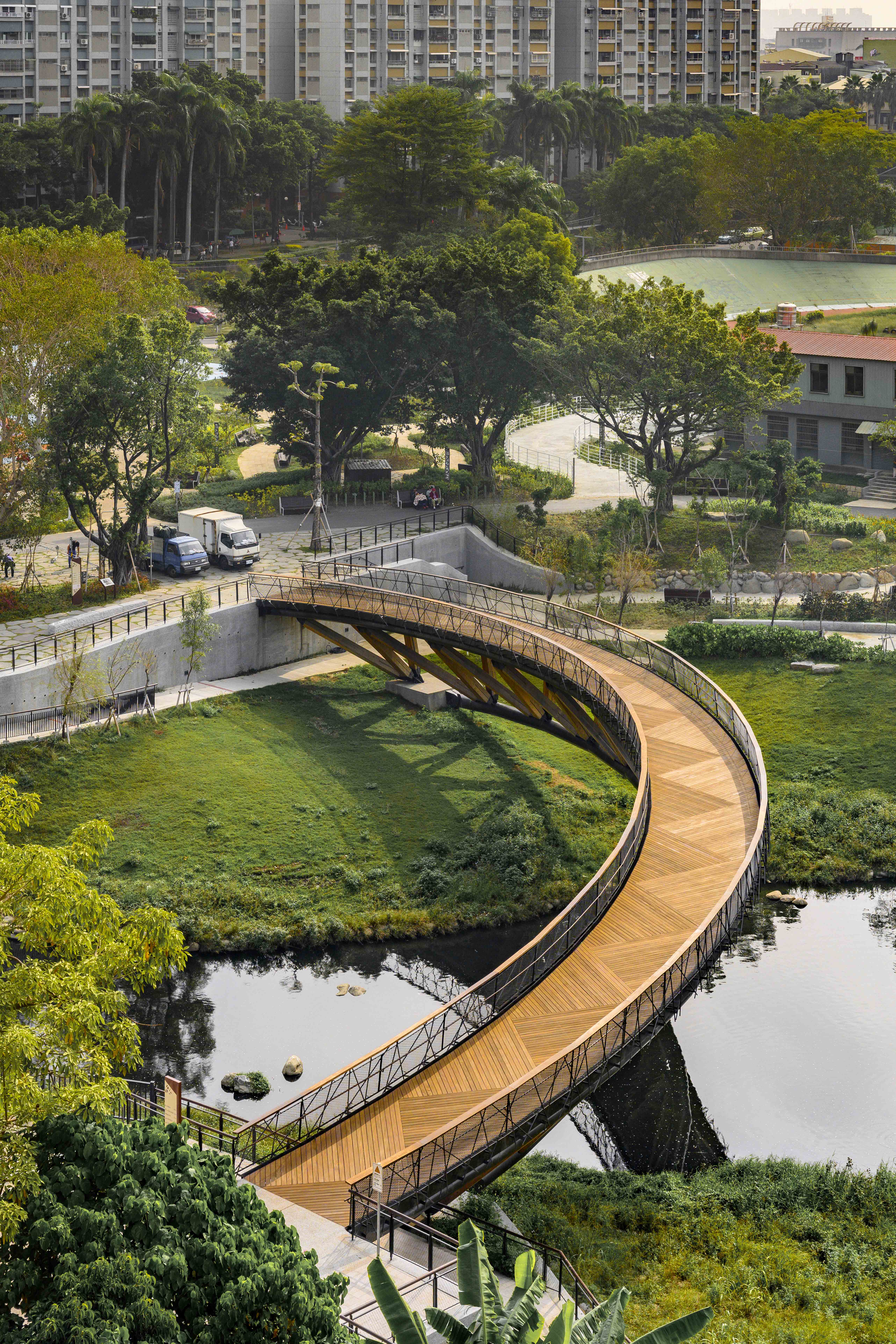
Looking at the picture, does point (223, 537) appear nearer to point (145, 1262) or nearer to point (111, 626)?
point (111, 626)

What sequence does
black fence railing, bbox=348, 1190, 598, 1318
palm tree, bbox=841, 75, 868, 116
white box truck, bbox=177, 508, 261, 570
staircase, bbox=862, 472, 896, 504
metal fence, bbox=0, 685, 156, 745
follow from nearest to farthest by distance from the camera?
1. black fence railing, bbox=348, 1190, 598, 1318
2. metal fence, bbox=0, 685, 156, 745
3. white box truck, bbox=177, 508, 261, 570
4. staircase, bbox=862, 472, 896, 504
5. palm tree, bbox=841, 75, 868, 116

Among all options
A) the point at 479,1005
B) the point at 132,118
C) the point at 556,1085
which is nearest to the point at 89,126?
the point at 132,118

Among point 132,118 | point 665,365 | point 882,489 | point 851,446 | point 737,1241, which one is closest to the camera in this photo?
point 737,1241

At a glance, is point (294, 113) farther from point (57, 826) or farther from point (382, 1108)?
point (382, 1108)

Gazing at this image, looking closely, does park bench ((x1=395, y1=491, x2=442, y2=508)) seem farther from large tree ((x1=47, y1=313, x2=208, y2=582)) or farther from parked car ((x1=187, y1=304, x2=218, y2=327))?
parked car ((x1=187, y1=304, x2=218, y2=327))

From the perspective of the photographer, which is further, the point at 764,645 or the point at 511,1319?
the point at 764,645

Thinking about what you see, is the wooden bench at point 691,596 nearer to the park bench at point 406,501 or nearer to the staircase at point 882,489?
the park bench at point 406,501

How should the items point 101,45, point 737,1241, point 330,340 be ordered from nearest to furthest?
1. point 737,1241
2. point 330,340
3. point 101,45

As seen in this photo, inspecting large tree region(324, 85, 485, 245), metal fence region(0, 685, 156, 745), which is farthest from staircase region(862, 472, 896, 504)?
metal fence region(0, 685, 156, 745)
